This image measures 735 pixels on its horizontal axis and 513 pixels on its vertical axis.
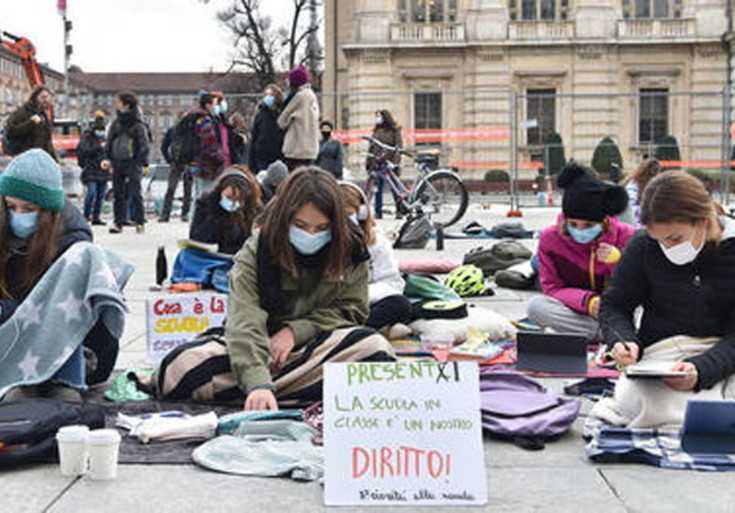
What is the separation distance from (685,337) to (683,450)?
60 centimetres

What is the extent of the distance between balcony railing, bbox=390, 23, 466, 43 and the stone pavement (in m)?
34.7

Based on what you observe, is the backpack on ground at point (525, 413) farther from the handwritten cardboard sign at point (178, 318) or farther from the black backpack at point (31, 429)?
the handwritten cardboard sign at point (178, 318)

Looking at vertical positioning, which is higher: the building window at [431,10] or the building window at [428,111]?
the building window at [431,10]

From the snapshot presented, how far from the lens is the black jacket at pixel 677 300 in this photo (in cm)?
445

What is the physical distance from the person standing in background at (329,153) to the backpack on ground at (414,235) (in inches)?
180

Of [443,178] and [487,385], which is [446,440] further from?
[443,178]

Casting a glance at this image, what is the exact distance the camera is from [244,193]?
299 inches

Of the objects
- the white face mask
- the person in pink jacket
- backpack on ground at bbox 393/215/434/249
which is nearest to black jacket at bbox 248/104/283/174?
backpack on ground at bbox 393/215/434/249

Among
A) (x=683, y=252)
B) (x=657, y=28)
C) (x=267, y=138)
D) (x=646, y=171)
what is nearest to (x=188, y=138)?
(x=267, y=138)

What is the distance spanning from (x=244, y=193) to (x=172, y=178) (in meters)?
9.48

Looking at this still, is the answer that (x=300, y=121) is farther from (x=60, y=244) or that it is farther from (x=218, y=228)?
(x=60, y=244)

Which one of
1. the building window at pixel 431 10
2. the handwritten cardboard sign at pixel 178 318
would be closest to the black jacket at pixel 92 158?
the handwritten cardboard sign at pixel 178 318

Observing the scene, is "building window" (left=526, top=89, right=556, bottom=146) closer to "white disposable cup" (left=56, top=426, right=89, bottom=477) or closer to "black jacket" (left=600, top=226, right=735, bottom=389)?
"black jacket" (left=600, top=226, right=735, bottom=389)

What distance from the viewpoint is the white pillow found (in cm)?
683
